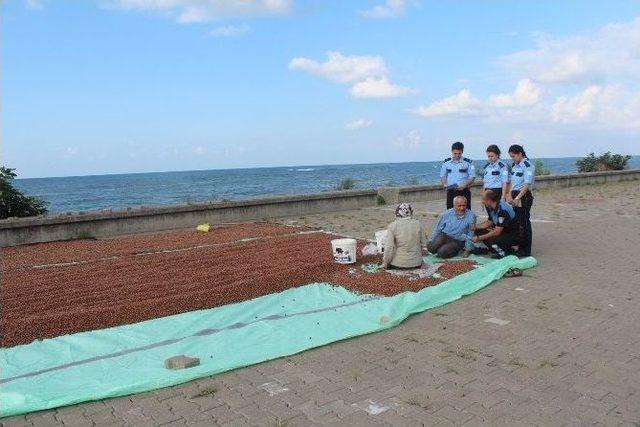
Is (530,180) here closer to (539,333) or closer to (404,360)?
(539,333)

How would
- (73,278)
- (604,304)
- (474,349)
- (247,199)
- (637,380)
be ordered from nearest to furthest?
1. (637,380)
2. (474,349)
3. (604,304)
4. (73,278)
5. (247,199)

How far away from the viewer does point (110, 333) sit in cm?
471

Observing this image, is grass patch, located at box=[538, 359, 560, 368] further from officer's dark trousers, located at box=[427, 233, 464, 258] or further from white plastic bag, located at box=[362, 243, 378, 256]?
white plastic bag, located at box=[362, 243, 378, 256]

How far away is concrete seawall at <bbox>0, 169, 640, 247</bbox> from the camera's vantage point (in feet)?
32.4

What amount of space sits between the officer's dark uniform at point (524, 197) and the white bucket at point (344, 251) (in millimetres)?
2459

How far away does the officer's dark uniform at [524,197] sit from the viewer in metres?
7.75

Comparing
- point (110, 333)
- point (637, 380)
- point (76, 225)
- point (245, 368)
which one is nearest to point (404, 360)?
point (245, 368)

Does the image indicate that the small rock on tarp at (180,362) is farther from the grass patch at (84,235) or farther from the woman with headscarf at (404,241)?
the grass patch at (84,235)

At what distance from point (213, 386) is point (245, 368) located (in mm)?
351

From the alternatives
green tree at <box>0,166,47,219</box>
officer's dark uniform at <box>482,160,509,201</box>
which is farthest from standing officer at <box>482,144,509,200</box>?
green tree at <box>0,166,47,219</box>

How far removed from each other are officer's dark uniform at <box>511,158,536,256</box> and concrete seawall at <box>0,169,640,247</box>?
6447 millimetres

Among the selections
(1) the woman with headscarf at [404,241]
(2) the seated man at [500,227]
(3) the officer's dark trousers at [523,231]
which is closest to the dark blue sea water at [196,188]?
(1) the woman with headscarf at [404,241]

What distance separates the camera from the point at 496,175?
28.7 feet

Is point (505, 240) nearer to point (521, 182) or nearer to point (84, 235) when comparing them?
point (521, 182)
